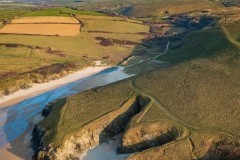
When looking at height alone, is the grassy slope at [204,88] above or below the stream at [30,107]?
above

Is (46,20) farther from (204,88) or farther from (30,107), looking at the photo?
(204,88)

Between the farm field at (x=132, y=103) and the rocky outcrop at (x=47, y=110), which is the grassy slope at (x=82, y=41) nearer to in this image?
the farm field at (x=132, y=103)

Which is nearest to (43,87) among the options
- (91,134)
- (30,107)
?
(30,107)

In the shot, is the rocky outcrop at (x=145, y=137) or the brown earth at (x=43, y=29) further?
the brown earth at (x=43, y=29)

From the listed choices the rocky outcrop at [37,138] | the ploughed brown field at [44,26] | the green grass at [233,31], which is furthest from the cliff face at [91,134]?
the ploughed brown field at [44,26]

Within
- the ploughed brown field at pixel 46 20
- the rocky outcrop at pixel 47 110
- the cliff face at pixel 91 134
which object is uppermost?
the cliff face at pixel 91 134

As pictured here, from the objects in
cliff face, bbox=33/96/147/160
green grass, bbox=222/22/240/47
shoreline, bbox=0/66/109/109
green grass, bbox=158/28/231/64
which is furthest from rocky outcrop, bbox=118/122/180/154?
green grass, bbox=222/22/240/47

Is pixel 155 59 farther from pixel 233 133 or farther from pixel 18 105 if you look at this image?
pixel 233 133

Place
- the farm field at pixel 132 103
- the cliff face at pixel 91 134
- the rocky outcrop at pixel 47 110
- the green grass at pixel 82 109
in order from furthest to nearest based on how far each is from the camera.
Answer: the rocky outcrop at pixel 47 110, the green grass at pixel 82 109, the cliff face at pixel 91 134, the farm field at pixel 132 103
